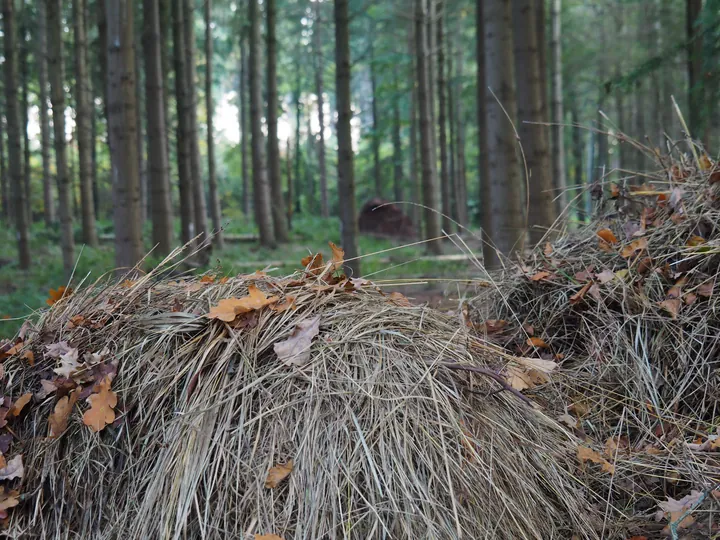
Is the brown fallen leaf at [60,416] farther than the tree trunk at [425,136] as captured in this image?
No

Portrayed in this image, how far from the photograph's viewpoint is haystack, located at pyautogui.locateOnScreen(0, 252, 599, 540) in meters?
1.62

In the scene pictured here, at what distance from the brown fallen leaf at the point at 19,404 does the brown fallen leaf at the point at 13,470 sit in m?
0.17

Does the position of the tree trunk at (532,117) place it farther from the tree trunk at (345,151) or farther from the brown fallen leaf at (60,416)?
the brown fallen leaf at (60,416)

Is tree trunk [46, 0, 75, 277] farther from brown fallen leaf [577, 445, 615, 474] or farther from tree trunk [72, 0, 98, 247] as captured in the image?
brown fallen leaf [577, 445, 615, 474]

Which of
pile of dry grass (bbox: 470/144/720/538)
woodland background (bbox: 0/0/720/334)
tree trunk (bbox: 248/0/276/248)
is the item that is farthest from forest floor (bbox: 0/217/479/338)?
tree trunk (bbox: 248/0/276/248)

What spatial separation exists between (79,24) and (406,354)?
1361 cm

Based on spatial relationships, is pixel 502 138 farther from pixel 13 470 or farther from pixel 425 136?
pixel 425 136

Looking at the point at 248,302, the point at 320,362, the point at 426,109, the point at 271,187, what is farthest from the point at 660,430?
the point at 271,187

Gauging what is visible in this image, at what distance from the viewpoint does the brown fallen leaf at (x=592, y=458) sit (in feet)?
6.38

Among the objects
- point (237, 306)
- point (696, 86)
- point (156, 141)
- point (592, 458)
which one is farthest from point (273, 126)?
point (592, 458)

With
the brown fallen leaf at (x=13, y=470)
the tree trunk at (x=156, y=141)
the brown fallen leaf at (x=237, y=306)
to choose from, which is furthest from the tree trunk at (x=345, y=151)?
the brown fallen leaf at (x=13, y=470)

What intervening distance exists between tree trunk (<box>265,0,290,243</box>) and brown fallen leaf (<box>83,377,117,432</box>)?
14.6 metres

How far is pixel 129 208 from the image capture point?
6734 mm

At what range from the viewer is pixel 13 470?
182 centimetres
